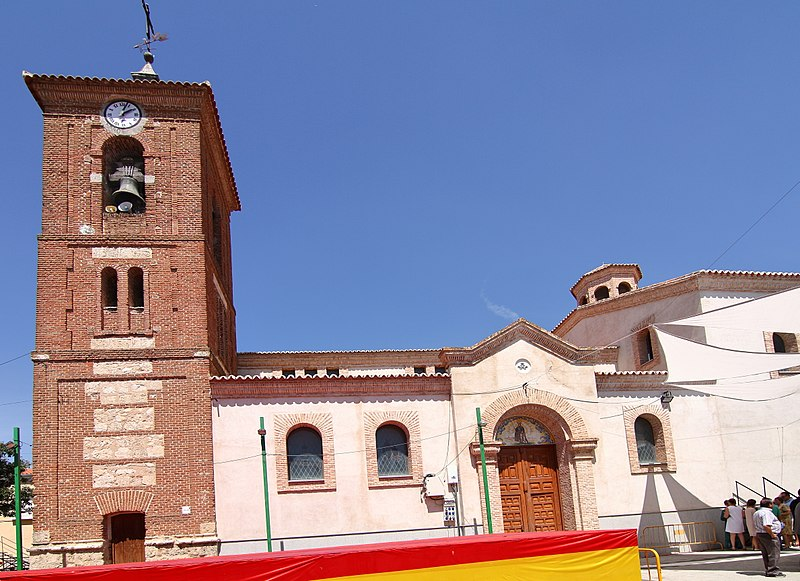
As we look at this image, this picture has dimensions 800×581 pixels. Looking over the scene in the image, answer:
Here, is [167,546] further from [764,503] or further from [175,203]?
[764,503]

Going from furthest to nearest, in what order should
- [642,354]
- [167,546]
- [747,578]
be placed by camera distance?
1. [642,354]
2. [167,546]
3. [747,578]

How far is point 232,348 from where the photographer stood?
26.2 m

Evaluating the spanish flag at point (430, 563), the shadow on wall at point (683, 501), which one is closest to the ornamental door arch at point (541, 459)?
the shadow on wall at point (683, 501)

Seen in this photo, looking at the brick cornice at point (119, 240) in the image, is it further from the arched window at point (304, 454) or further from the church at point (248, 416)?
the arched window at point (304, 454)

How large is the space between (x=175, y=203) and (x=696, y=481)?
16506 millimetres

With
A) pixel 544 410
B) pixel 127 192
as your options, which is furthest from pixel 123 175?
pixel 544 410

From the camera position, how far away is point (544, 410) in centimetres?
2153

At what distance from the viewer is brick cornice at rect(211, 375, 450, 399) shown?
19.7 m

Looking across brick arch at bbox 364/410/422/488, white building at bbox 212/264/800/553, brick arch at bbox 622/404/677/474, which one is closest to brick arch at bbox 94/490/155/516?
white building at bbox 212/264/800/553

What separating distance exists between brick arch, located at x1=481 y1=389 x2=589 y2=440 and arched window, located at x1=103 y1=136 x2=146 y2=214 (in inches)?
436

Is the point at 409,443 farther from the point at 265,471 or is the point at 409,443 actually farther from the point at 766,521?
the point at 766,521

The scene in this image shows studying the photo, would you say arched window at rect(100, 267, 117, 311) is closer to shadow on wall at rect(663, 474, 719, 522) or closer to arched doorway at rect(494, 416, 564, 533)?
arched doorway at rect(494, 416, 564, 533)

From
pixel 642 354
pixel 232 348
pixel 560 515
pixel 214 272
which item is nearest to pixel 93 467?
pixel 214 272

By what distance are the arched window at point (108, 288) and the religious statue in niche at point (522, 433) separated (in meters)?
10.9
